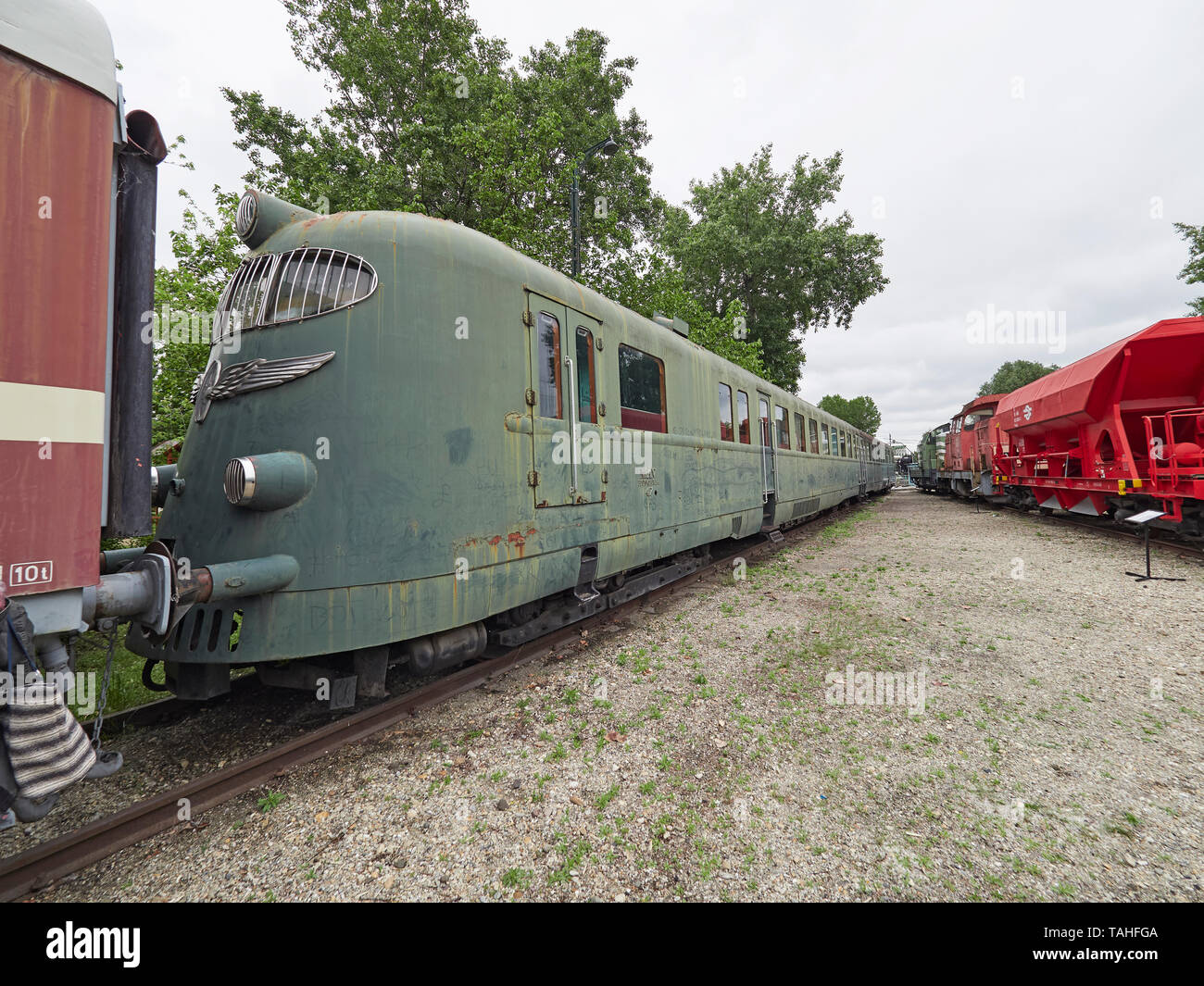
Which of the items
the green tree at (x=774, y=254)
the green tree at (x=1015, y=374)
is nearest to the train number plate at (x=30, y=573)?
the green tree at (x=774, y=254)

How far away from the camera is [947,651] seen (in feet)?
15.7

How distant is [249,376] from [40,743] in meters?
2.23

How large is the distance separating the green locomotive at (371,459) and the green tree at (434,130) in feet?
30.2

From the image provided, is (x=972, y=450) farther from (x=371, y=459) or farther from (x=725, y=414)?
(x=371, y=459)

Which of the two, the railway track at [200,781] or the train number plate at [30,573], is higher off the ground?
the train number plate at [30,573]

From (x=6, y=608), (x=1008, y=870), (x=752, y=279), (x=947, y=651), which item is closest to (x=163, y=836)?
(x=6, y=608)

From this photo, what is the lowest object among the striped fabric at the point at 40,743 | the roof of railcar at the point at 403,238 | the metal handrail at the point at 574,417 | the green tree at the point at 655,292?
the striped fabric at the point at 40,743

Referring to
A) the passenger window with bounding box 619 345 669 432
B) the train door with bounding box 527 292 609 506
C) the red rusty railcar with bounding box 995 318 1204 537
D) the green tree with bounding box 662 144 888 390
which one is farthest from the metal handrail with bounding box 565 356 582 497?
the green tree with bounding box 662 144 888 390

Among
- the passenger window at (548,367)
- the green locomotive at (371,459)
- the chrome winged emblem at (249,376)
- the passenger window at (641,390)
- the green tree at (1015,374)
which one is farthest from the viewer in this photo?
the green tree at (1015,374)

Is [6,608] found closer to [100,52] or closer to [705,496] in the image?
[100,52]

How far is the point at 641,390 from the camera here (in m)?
5.85

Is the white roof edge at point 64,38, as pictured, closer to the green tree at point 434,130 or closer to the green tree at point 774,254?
the green tree at point 434,130

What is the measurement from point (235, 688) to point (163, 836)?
1.66 m

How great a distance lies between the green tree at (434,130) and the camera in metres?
11.9
